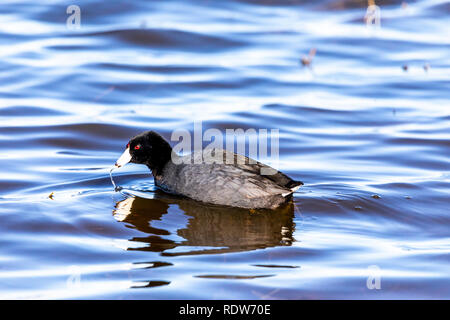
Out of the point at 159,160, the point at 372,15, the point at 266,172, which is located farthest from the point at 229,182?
the point at 372,15

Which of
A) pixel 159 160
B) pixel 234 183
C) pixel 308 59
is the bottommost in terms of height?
pixel 234 183

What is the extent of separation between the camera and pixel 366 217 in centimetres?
587

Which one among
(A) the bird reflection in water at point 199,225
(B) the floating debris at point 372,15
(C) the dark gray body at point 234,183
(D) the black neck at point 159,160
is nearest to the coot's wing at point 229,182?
(C) the dark gray body at point 234,183

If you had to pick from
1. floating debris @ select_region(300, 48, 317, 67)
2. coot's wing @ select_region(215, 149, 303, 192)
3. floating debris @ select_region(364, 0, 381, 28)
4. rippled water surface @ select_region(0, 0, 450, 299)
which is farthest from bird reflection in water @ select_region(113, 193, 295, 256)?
floating debris @ select_region(364, 0, 381, 28)

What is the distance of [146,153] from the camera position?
662cm

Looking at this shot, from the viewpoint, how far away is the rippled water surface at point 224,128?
4.72 m

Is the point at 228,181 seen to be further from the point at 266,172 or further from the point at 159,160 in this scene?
the point at 159,160

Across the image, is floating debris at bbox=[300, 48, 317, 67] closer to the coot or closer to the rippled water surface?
the rippled water surface

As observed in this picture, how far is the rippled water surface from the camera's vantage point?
4.72m

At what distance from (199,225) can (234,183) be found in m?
0.51

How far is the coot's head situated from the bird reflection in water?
349 millimetres

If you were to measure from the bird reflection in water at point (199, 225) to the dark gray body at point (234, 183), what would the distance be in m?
0.09
